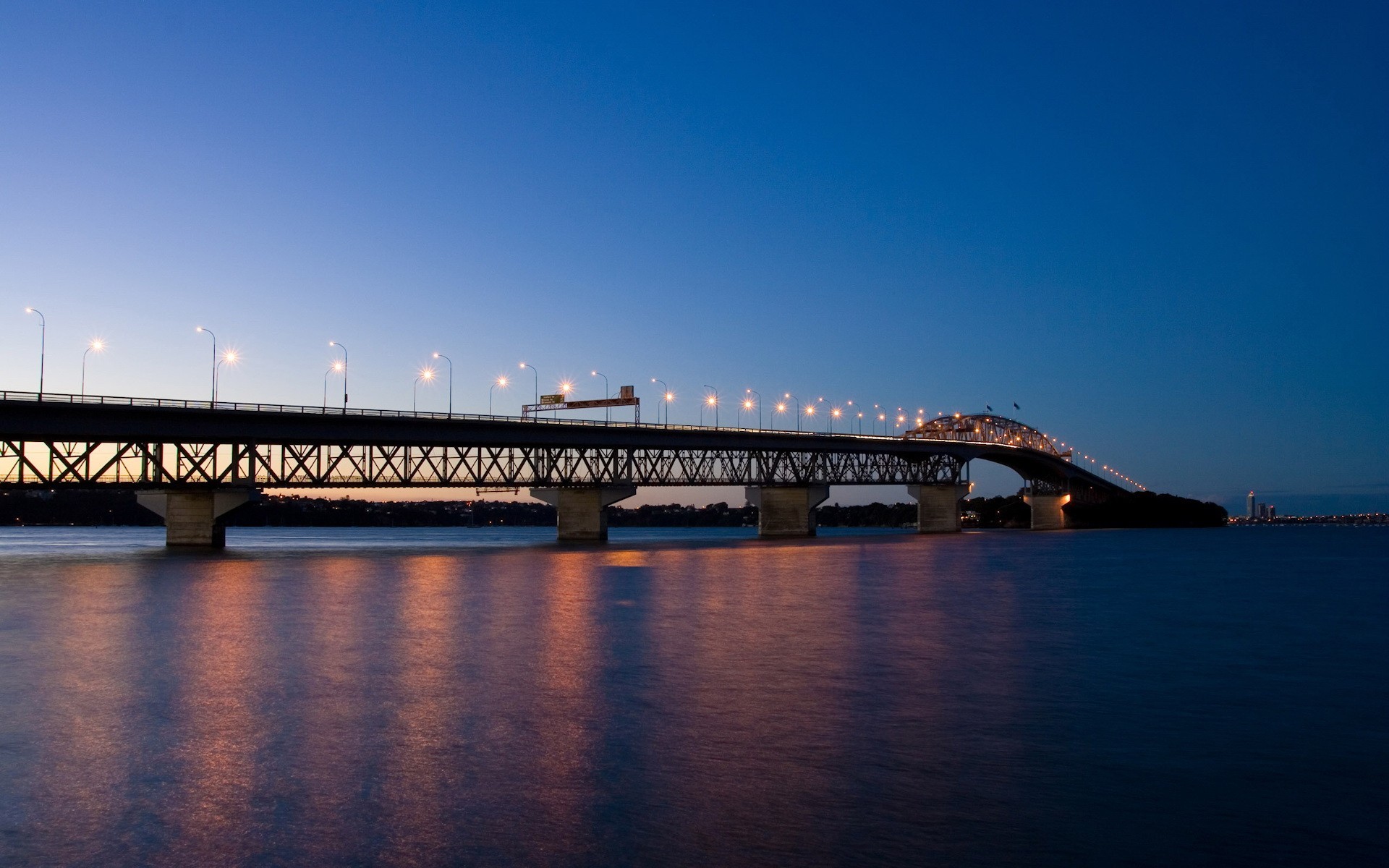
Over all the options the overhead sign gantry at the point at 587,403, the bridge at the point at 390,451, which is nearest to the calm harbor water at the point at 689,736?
the bridge at the point at 390,451

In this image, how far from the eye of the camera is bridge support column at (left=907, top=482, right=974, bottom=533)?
171 metres

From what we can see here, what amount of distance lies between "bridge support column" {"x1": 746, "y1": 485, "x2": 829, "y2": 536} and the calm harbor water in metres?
103

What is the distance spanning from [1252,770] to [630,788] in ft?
28.0

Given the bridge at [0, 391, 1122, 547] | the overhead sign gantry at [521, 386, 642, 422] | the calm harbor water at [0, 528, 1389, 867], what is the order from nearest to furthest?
the calm harbor water at [0, 528, 1389, 867], the bridge at [0, 391, 1122, 547], the overhead sign gantry at [521, 386, 642, 422]

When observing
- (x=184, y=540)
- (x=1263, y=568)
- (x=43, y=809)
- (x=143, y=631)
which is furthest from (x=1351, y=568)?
(x=184, y=540)

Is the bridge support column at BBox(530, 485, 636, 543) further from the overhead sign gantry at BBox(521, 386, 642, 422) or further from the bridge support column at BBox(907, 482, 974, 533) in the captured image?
the bridge support column at BBox(907, 482, 974, 533)

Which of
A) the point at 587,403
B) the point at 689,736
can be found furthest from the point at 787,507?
the point at 689,736

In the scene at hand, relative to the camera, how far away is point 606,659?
25.3 metres

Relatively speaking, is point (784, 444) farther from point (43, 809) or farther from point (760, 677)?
point (43, 809)

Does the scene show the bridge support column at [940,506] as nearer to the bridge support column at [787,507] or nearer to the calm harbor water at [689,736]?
the bridge support column at [787,507]

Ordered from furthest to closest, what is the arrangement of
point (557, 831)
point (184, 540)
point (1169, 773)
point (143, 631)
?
point (184, 540) < point (143, 631) < point (1169, 773) < point (557, 831)

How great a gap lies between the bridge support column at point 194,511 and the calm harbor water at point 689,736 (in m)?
55.1

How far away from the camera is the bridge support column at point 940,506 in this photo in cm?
17100

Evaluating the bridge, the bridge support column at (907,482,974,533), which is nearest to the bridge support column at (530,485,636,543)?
the bridge
